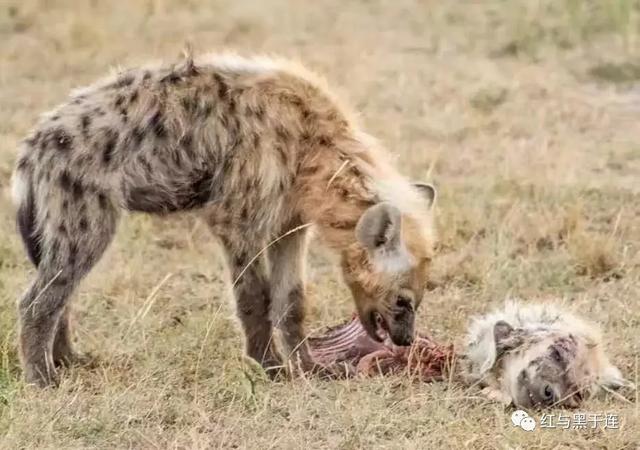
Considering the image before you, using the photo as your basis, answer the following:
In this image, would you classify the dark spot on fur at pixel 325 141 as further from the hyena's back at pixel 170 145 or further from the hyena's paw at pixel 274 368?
the hyena's paw at pixel 274 368

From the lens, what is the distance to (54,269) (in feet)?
13.9

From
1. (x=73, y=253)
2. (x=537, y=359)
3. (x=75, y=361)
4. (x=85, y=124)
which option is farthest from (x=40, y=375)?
(x=537, y=359)

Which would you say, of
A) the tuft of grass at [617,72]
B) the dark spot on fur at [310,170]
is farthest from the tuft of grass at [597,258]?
the tuft of grass at [617,72]

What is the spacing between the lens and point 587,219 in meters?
5.98

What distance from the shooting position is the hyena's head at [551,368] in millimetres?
4008

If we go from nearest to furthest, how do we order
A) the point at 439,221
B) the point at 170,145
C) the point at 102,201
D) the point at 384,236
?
1. the point at 384,236
2. the point at 102,201
3. the point at 170,145
4. the point at 439,221

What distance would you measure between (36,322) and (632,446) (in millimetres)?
1886

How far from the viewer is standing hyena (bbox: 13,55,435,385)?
425 cm

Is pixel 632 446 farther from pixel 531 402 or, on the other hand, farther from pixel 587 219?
pixel 587 219

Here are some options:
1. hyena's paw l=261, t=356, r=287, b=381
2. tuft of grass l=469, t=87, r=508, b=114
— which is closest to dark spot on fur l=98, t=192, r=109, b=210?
hyena's paw l=261, t=356, r=287, b=381

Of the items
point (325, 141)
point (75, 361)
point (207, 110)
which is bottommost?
point (75, 361)

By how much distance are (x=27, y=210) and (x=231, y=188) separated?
26.2 inches

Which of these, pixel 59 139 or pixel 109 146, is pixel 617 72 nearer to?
pixel 109 146

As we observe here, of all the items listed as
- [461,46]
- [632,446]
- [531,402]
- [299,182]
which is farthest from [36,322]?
A: [461,46]
